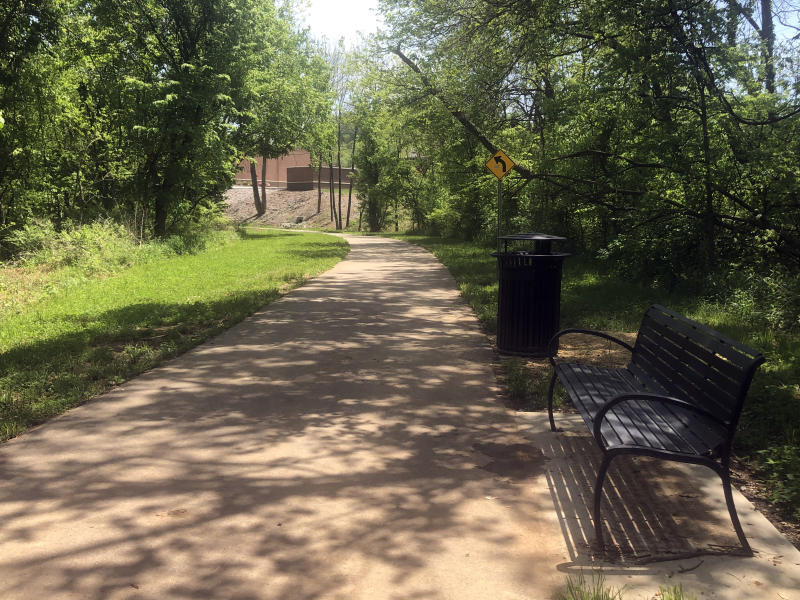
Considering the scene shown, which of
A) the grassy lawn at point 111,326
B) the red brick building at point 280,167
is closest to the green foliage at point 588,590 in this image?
the grassy lawn at point 111,326

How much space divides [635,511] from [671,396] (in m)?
0.91

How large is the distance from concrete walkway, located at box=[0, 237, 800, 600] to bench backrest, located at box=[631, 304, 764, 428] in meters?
0.73

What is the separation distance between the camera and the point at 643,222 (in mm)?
11422

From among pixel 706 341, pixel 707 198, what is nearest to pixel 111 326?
pixel 706 341

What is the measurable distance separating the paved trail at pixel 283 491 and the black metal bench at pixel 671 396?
24.0 inches

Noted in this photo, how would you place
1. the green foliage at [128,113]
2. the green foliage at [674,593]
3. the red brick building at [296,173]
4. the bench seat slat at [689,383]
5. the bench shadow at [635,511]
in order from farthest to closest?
the red brick building at [296,173]
the green foliage at [128,113]
the bench seat slat at [689,383]
the bench shadow at [635,511]
the green foliage at [674,593]

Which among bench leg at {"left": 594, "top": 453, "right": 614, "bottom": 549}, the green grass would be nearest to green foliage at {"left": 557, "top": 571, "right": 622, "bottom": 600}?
the green grass

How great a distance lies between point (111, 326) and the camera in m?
9.18

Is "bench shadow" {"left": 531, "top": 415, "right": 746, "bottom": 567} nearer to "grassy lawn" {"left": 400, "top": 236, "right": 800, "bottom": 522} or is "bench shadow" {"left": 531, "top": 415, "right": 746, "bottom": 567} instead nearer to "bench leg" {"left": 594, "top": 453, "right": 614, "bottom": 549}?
"bench leg" {"left": 594, "top": 453, "right": 614, "bottom": 549}

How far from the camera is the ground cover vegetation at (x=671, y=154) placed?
8.35 metres

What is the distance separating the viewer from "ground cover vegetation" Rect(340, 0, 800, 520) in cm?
835

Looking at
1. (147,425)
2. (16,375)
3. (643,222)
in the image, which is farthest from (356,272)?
(147,425)

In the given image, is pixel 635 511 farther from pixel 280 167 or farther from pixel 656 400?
pixel 280 167

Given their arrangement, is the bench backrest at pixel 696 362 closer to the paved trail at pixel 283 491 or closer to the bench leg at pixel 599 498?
the bench leg at pixel 599 498
